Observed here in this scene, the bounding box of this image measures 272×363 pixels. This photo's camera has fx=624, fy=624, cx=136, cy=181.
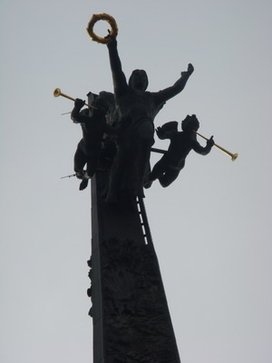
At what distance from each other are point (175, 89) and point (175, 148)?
3.56ft

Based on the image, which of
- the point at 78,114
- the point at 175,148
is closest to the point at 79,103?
the point at 78,114

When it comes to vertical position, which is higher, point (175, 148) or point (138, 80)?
point (138, 80)

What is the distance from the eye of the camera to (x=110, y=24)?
9602 mm

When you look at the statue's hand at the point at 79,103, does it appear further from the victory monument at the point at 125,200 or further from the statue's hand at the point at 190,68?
the statue's hand at the point at 190,68

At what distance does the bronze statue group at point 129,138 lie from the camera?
31.5 ft

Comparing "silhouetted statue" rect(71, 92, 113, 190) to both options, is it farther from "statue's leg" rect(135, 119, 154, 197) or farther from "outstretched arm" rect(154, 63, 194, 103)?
"outstretched arm" rect(154, 63, 194, 103)

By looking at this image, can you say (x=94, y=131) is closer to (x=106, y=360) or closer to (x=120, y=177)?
(x=120, y=177)

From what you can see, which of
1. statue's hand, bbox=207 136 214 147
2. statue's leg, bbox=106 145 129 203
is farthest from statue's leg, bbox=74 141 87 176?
statue's hand, bbox=207 136 214 147

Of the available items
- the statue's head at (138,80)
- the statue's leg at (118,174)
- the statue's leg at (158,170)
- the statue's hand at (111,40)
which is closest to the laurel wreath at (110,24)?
the statue's hand at (111,40)

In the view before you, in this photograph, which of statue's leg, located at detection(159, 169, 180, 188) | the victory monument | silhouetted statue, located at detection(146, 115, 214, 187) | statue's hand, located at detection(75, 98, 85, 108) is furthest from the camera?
statue's leg, located at detection(159, 169, 180, 188)

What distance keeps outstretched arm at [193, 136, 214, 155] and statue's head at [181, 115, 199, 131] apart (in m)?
0.23

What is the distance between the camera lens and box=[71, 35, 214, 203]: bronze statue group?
9609mm

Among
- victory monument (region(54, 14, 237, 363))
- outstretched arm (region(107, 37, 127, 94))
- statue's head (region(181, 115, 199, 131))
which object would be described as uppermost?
outstretched arm (region(107, 37, 127, 94))

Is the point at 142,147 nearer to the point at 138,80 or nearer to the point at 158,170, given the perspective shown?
the point at 158,170
